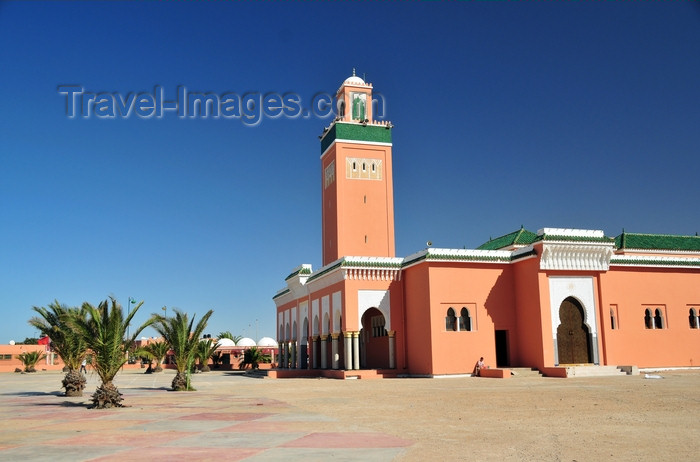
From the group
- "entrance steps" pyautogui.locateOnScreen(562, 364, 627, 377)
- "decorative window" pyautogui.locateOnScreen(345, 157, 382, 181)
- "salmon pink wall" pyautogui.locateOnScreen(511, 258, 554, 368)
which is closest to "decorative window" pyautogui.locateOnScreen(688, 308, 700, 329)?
"entrance steps" pyautogui.locateOnScreen(562, 364, 627, 377)

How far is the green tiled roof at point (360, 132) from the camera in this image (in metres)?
36.2

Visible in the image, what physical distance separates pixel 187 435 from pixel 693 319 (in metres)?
27.2

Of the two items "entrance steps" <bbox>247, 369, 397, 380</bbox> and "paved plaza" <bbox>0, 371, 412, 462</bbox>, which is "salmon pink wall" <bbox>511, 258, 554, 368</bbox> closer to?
"entrance steps" <bbox>247, 369, 397, 380</bbox>

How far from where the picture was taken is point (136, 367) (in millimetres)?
57938

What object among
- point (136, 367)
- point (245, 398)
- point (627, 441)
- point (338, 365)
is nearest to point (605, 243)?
point (338, 365)

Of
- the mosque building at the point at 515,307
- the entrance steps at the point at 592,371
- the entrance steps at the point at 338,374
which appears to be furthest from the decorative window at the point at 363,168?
the entrance steps at the point at 592,371

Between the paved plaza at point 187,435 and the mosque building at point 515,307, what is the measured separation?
13735 mm

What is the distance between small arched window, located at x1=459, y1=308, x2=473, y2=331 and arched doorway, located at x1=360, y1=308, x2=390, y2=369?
4802 millimetres

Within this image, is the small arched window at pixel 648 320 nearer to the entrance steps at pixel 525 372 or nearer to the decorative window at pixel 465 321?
the entrance steps at pixel 525 372

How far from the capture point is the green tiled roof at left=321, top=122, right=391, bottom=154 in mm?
36250

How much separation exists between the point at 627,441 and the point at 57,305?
16.3 meters

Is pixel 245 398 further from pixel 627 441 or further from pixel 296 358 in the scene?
pixel 296 358

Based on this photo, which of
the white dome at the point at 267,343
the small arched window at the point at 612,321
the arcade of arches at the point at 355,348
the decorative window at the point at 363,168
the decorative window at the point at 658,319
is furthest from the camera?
the white dome at the point at 267,343

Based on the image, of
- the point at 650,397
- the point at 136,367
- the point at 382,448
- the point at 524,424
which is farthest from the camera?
the point at 136,367
